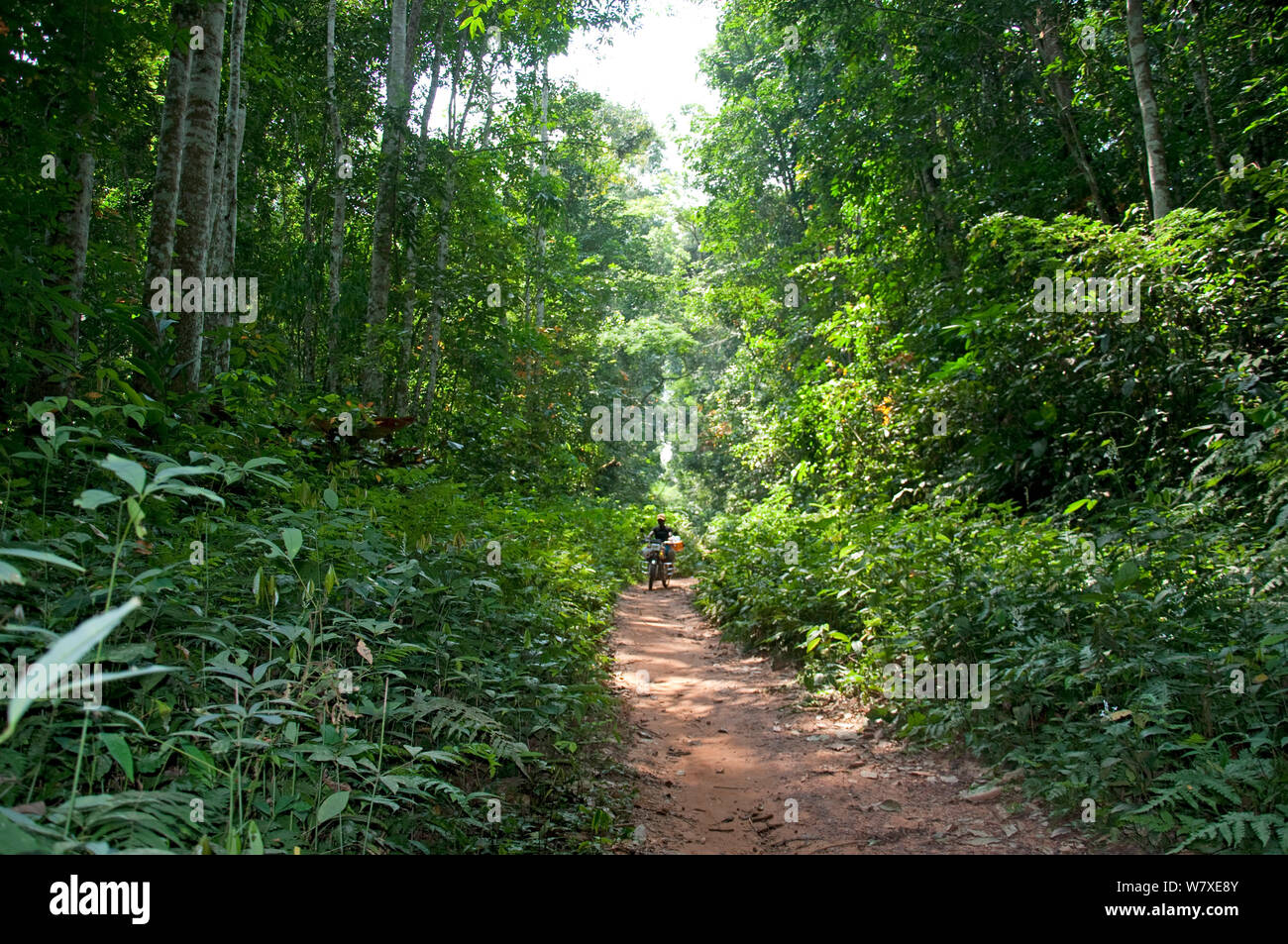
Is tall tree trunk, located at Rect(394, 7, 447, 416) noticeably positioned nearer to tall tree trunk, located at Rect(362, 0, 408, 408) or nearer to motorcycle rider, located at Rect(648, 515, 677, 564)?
tall tree trunk, located at Rect(362, 0, 408, 408)

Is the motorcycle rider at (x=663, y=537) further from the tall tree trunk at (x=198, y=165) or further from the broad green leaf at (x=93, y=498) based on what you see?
the broad green leaf at (x=93, y=498)

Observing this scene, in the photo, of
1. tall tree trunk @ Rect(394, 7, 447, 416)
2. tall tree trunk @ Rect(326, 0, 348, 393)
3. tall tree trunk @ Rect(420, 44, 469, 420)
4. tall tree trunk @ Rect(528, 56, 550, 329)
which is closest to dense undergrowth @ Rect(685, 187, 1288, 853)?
tall tree trunk @ Rect(394, 7, 447, 416)

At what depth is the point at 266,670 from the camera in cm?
273

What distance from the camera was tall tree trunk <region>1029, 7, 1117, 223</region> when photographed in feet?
32.7

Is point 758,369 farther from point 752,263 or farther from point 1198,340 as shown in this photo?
point 1198,340

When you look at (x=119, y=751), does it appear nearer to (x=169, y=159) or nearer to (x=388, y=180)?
(x=169, y=159)

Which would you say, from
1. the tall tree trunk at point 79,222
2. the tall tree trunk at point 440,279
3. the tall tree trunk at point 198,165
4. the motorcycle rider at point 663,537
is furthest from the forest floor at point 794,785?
the motorcycle rider at point 663,537

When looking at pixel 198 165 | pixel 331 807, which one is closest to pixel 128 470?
pixel 331 807

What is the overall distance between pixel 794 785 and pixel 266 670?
11.5 feet

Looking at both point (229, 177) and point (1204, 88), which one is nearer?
point (1204, 88)

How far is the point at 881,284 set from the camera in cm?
1261
